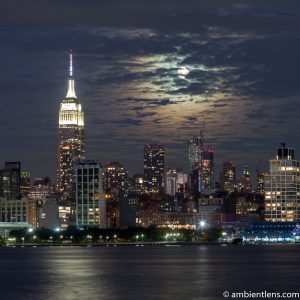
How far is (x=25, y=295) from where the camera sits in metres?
97.1

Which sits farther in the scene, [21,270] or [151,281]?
[21,270]

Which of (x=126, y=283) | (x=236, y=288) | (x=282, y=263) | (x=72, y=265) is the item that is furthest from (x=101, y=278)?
(x=282, y=263)

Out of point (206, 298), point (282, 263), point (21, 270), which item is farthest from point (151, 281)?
point (282, 263)

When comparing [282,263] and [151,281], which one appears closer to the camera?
[151,281]

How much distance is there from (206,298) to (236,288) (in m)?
10.5

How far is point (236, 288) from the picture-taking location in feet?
333

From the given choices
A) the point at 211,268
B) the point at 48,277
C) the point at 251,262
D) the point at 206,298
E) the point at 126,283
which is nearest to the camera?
the point at 206,298

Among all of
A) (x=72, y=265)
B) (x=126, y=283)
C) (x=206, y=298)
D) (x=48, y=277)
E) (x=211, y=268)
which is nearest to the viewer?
(x=206, y=298)

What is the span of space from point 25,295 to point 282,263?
60.8 m

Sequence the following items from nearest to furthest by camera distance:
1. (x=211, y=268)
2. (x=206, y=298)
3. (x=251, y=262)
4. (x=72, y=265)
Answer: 1. (x=206, y=298)
2. (x=211, y=268)
3. (x=72, y=265)
4. (x=251, y=262)

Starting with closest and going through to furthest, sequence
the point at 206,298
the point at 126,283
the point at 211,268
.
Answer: the point at 206,298 → the point at 126,283 → the point at 211,268

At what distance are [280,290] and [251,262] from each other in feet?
187

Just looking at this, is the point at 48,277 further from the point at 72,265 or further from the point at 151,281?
the point at 72,265

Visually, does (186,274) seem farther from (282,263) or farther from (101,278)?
(282,263)
